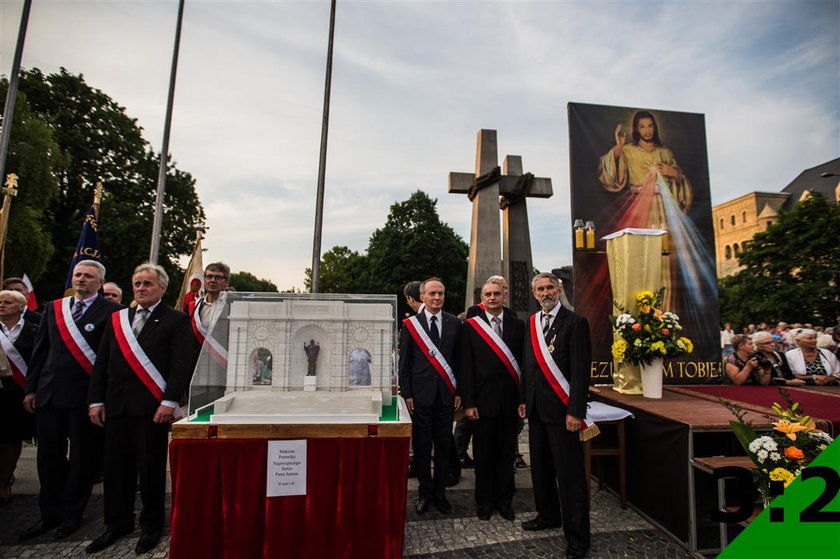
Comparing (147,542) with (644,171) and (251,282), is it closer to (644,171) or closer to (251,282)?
(644,171)

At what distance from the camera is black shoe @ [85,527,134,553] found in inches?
133

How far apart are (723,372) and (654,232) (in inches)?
111

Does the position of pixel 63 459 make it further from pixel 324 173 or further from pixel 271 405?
pixel 324 173

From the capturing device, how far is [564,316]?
12.4ft

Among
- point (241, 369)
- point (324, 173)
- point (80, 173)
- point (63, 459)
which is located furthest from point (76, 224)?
point (241, 369)

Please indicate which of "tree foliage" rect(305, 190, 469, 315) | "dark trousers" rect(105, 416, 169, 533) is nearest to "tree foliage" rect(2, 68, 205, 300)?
"tree foliage" rect(305, 190, 469, 315)

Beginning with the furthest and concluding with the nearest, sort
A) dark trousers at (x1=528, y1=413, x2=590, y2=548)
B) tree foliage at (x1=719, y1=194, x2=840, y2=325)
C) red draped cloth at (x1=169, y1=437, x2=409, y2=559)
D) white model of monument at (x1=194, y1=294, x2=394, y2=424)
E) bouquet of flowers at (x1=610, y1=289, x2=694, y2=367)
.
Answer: tree foliage at (x1=719, y1=194, x2=840, y2=325), bouquet of flowers at (x1=610, y1=289, x2=694, y2=367), dark trousers at (x1=528, y1=413, x2=590, y2=548), white model of monument at (x1=194, y1=294, x2=394, y2=424), red draped cloth at (x1=169, y1=437, x2=409, y2=559)

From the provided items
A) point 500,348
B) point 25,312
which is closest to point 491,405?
point 500,348

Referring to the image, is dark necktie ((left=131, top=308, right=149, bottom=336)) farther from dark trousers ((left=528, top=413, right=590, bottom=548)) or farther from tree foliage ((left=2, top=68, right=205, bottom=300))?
tree foliage ((left=2, top=68, right=205, bottom=300))

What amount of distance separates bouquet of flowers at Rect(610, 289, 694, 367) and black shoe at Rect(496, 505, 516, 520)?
6.58ft

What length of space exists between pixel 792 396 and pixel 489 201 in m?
8.63

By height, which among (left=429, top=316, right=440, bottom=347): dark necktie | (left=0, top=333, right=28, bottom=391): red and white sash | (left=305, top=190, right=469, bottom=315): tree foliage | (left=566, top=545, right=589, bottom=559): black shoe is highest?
(left=305, top=190, right=469, bottom=315): tree foliage

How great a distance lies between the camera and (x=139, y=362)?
11.5ft

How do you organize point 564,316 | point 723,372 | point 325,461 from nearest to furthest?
point 325,461, point 564,316, point 723,372
